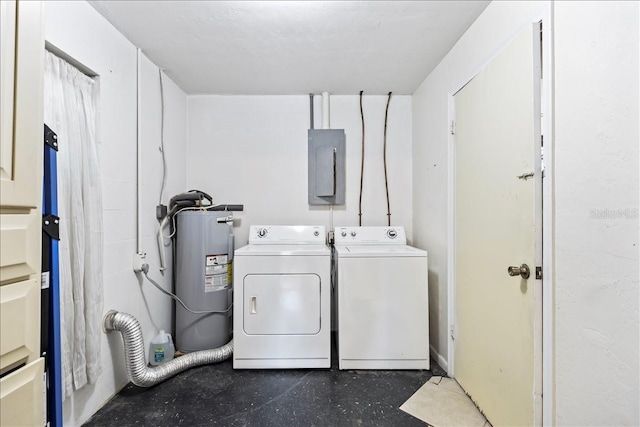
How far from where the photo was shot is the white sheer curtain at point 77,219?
1297mm

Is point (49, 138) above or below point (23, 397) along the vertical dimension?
above

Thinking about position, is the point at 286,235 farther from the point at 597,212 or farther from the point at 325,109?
the point at 597,212

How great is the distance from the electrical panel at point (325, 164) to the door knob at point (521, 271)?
1.57 meters

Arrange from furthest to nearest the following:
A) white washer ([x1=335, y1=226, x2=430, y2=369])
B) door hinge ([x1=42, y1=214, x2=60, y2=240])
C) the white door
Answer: white washer ([x1=335, y1=226, x2=430, y2=369]), the white door, door hinge ([x1=42, y1=214, x2=60, y2=240])

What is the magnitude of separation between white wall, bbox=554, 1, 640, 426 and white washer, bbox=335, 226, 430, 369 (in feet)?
2.99

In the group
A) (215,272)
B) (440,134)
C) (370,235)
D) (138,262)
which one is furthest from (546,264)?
(138,262)

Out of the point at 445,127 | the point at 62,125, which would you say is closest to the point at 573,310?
the point at 445,127

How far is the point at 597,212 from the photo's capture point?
0.90m

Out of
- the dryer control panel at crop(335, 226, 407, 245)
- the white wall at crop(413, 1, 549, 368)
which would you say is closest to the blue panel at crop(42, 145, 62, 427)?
the dryer control panel at crop(335, 226, 407, 245)

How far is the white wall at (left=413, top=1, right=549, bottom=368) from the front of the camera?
1.40 m

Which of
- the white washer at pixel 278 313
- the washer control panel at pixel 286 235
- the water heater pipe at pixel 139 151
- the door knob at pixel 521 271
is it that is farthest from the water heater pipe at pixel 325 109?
the door knob at pixel 521 271

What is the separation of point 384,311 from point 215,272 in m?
1.31

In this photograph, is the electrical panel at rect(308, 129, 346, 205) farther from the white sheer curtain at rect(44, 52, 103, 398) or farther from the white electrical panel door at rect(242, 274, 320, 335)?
the white sheer curtain at rect(44, 52, 103, 398)

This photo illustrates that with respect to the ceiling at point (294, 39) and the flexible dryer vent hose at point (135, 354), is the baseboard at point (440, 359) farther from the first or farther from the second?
the ceiling at point (294, 39)
